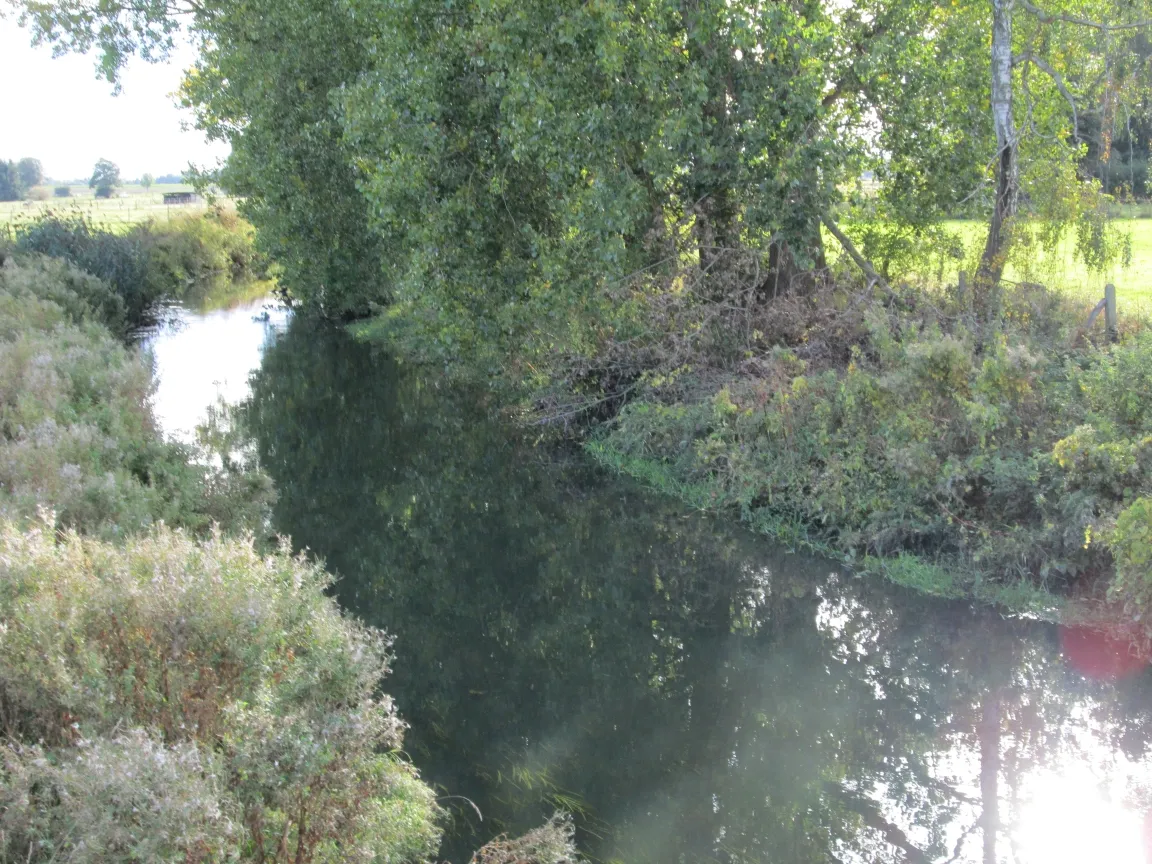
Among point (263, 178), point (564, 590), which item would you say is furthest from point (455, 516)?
point (263, 178)

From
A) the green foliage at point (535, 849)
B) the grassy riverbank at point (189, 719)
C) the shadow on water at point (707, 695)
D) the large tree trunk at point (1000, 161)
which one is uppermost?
the large tree trunk at point (1000, 161)

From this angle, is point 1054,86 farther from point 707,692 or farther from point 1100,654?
point 707,692

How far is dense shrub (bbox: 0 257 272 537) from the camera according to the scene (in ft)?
24.7

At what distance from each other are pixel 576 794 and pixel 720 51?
8952mm

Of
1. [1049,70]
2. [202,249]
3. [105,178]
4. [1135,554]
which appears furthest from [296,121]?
[105,178]

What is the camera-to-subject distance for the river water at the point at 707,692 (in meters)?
6.31

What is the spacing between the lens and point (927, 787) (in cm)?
670

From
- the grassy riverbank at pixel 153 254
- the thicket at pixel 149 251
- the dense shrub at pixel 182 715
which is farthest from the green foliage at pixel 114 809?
the thicket at pixel 149 251

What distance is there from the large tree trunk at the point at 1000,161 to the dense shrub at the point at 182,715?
9.69 metres

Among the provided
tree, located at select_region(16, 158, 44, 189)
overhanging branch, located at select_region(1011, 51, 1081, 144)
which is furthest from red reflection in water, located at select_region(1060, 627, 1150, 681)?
tree, located at select_region(16, 158, 44, 189)

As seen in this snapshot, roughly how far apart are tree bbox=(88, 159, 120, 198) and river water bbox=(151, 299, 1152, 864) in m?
84.5

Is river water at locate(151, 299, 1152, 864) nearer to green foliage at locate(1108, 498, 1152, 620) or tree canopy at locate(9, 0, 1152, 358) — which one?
green foliage at locate(1108, 498, 1152, 620)

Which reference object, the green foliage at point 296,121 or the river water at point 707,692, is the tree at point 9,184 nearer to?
the green foliage at point 296,121

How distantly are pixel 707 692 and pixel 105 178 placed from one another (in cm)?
9464
